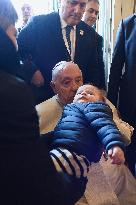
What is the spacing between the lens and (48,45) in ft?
7.47

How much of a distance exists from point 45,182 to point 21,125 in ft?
0.56

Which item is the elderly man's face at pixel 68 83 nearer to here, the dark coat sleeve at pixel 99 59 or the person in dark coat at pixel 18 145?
the dark coat sleeve at pixel 99 59

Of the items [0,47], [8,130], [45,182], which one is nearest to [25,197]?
[45,182]

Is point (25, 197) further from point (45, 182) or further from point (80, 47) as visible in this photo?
point (80, 47)

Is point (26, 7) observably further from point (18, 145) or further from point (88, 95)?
point (18, 145)

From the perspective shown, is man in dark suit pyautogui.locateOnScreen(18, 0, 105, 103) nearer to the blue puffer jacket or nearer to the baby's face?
the baby's face

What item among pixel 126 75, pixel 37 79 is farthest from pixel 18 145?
pixel 126 75

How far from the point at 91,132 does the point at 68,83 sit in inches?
27.3

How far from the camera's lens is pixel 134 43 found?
7.45ft

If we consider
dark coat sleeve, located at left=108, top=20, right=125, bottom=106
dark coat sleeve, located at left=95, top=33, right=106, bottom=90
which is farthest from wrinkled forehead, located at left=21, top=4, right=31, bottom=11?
dark coat sleeve, located at left=108, top=20, right=125, bottom=106

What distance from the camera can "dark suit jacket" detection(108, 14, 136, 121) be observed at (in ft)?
7.55

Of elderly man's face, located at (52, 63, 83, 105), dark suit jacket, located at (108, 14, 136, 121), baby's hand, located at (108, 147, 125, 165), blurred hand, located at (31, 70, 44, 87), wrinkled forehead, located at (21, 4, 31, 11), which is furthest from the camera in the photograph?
wrinkled forehead, located at (21, 4, 31, 11)

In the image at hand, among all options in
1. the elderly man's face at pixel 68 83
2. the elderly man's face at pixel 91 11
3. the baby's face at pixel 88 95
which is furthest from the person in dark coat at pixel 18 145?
the elderly man's face at pixel 91 11

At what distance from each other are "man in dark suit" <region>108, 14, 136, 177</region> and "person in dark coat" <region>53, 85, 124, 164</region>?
100 centimetres
